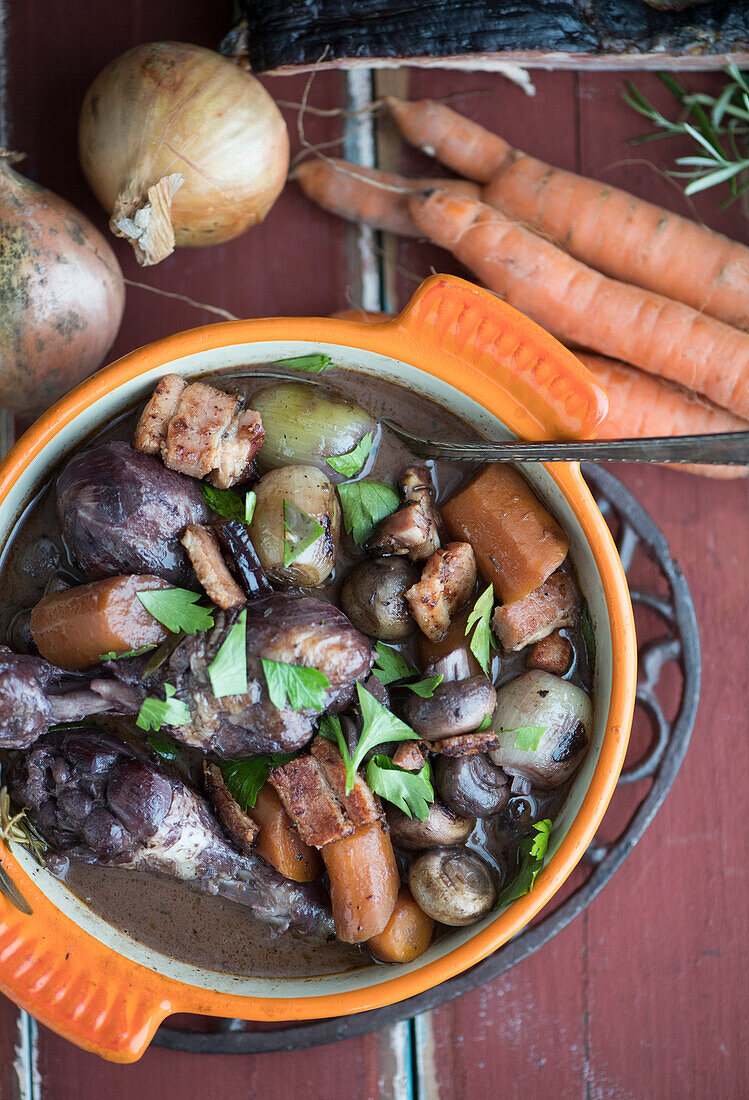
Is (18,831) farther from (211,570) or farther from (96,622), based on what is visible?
(211,570)


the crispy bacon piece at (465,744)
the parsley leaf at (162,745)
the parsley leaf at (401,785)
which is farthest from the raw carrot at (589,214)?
the parsley leaf at (162,745)

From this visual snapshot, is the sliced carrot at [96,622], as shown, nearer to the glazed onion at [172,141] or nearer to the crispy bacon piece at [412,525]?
the crispy bacon piece at [412,525]

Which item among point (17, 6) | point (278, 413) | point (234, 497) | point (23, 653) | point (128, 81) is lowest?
point (23, 653)

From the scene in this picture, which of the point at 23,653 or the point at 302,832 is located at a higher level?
the point at 23,653

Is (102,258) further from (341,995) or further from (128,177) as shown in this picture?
(341,995)

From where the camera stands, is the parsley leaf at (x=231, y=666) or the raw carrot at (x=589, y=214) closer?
the parsley leaf at (x=231, y=666)

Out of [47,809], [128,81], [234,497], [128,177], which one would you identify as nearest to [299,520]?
[234,497]
